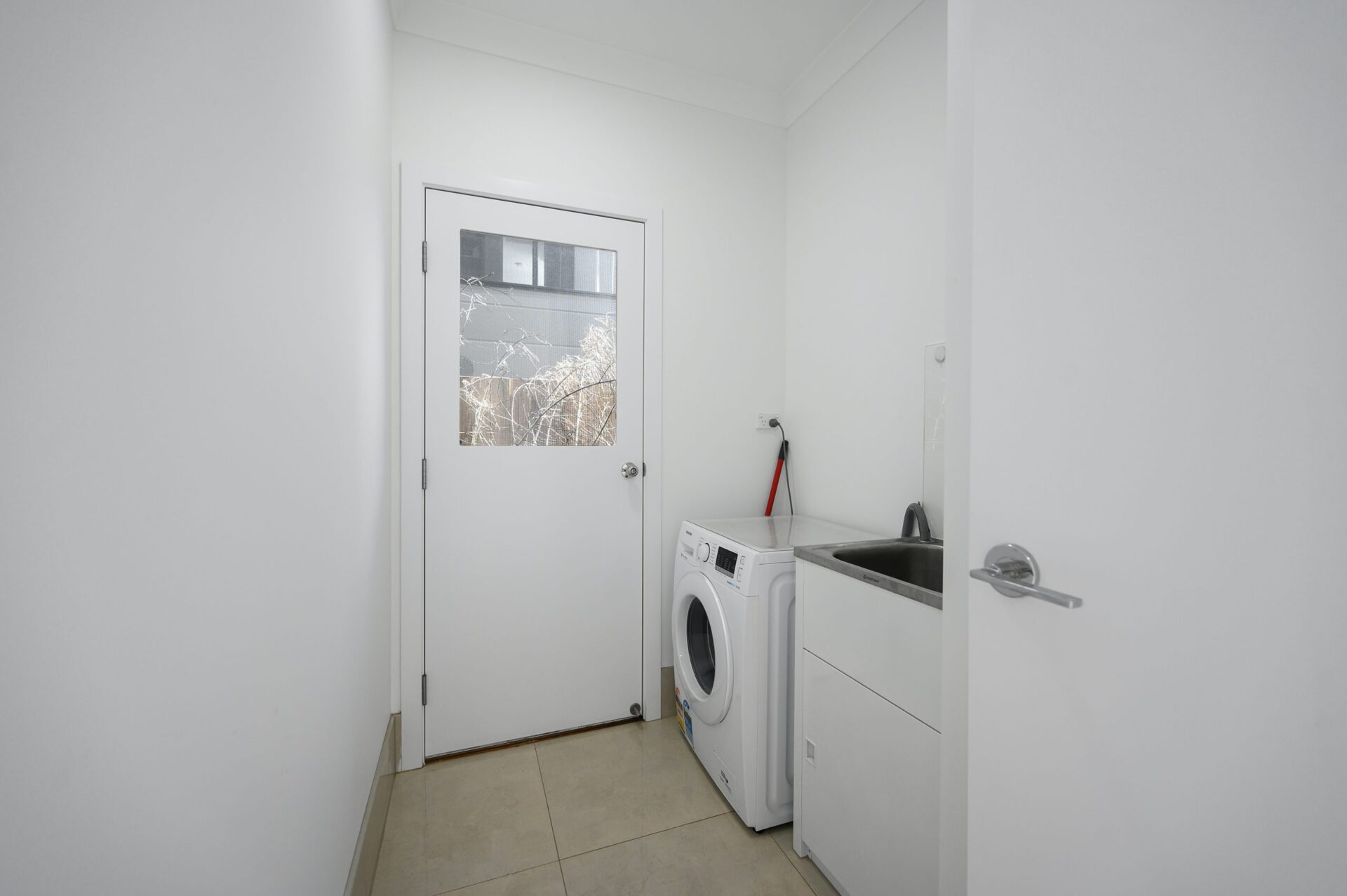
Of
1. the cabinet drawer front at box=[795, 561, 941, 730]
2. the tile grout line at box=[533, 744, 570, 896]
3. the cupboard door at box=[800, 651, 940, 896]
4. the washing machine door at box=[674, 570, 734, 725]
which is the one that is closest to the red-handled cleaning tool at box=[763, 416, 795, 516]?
the washing machine door at box=[674, 570, 734, 725]

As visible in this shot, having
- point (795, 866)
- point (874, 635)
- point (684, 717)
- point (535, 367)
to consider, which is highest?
point (535, 367)

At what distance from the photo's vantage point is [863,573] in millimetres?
1292

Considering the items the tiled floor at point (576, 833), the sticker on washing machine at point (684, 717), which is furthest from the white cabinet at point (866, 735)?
the sticker on washing machine at point (684, 717)

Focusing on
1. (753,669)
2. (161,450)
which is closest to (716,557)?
(753,669)

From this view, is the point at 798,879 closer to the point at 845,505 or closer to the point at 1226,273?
the point at 845,505

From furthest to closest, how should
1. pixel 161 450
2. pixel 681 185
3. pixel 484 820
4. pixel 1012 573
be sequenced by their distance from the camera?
pixel 681 185 → pixel 484 820 → pixel 1012 573 → pixel 161 450

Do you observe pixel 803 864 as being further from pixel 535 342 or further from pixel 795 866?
pixel 535 342

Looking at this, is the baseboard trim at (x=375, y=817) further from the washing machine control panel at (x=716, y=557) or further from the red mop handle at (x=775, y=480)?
the red mop handle at (x=775, y=480)

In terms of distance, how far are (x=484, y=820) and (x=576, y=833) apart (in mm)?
306

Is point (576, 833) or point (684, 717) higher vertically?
point (684, 717)

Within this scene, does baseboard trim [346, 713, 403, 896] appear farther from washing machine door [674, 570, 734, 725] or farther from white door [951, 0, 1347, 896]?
white door [951, 0, 1347, 896]

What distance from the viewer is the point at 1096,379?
2.16 ft

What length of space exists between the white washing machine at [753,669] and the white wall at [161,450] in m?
1.10

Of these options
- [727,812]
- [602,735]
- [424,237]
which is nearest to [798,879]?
[727,812]
